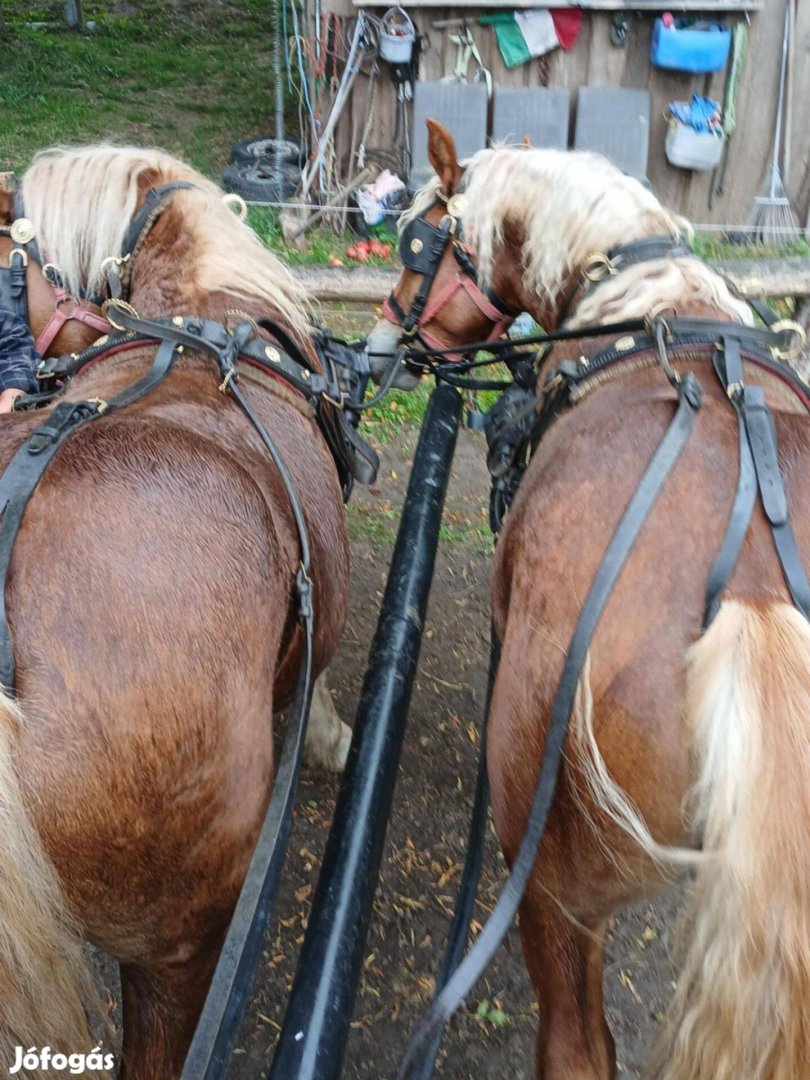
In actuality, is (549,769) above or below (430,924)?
above

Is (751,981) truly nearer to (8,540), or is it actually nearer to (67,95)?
(8,540)

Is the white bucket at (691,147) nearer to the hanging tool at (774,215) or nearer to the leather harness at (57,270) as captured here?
the hanging tool at (774,215)

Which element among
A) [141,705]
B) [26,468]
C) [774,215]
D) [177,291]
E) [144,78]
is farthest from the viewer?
[144,78]

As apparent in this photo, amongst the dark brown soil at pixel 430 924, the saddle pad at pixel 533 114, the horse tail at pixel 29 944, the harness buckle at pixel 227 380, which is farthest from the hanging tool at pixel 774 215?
the horse tail at pixel 29 944

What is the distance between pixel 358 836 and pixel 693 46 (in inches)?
254

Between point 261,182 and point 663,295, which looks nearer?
point 663,295

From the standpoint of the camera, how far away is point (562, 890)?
1.74 metres

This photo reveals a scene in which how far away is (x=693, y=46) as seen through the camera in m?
6.28

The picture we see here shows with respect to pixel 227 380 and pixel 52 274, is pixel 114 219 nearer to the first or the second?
pixel 52 274

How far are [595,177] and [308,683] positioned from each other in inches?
66.4

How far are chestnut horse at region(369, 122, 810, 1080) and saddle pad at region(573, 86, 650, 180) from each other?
519 cm

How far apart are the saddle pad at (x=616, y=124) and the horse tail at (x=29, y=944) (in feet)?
21.4

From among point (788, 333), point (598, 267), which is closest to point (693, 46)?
point (598, 267)

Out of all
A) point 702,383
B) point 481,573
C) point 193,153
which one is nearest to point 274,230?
point 193,153
